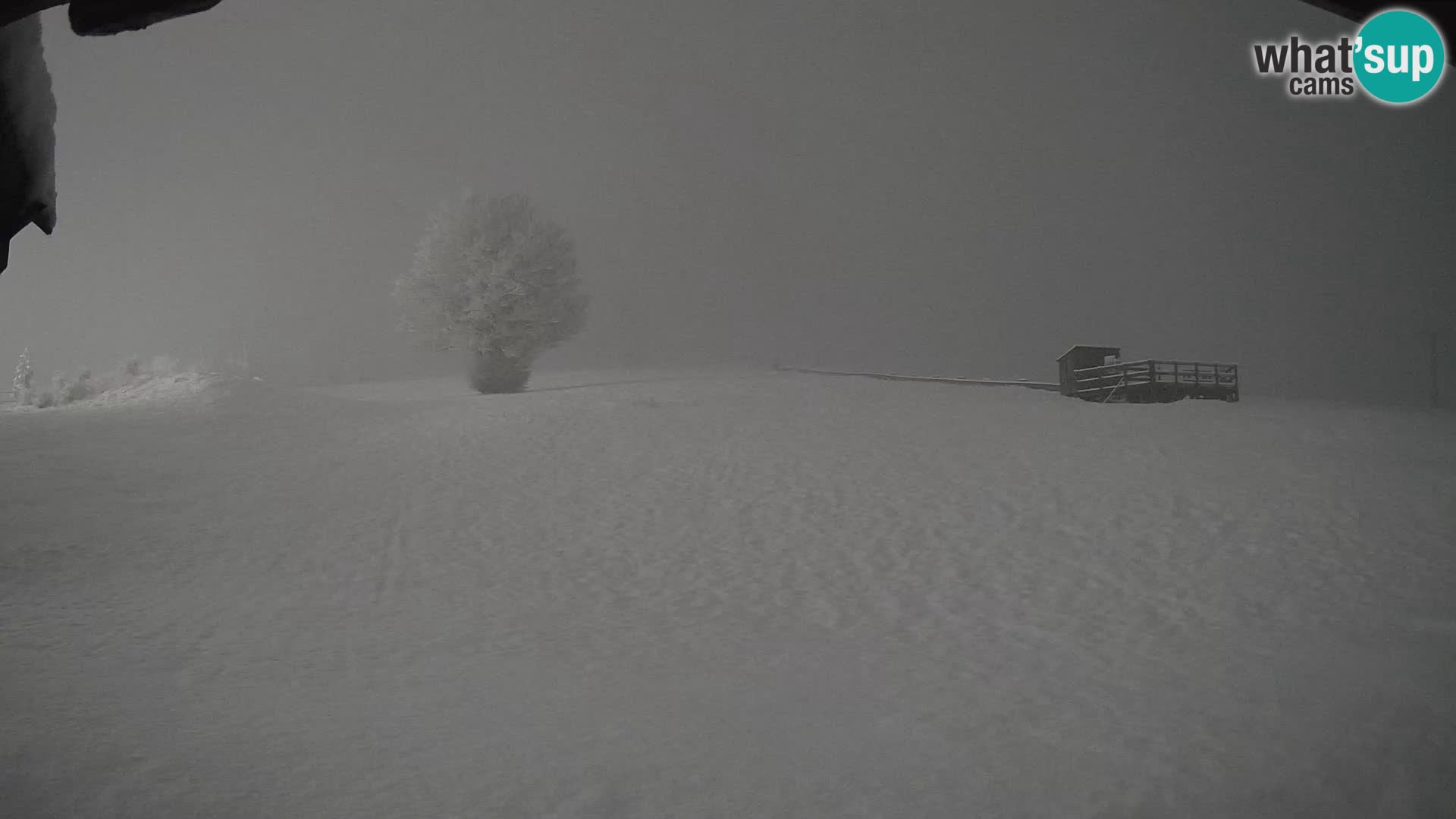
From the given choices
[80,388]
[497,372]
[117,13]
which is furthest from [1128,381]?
[80,388]

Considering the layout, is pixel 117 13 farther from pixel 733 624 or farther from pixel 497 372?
pixel 497 372

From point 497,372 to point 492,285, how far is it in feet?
14.7

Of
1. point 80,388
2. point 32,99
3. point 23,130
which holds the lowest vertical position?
point 80,388

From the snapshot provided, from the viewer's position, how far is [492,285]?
99.5 ft

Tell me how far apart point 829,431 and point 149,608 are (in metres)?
16.0

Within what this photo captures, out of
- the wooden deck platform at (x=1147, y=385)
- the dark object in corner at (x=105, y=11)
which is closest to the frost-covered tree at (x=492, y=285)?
the wooden deck platform at (x=1147, y=385)

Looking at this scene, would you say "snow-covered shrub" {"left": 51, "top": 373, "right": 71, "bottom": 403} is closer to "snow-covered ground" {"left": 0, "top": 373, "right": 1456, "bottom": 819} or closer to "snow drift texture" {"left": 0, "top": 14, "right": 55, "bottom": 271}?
"snow-covered ground" {"left": 0, "top": 373, "right": 1456, "bottom": 819}

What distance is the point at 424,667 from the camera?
27.2 feet

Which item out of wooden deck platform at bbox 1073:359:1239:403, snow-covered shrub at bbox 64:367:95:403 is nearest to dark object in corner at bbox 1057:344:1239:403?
wooden deck platform at bbox 1073:359:1239:403

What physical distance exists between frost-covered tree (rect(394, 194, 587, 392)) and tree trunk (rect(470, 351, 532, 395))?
50 millimetres

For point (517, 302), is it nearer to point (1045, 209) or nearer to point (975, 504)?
point (975, 504)

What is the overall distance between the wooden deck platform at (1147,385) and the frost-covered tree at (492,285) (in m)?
22.3

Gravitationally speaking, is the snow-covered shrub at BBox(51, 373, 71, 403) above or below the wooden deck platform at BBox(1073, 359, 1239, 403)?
above

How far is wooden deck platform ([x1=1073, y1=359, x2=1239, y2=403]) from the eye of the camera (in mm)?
25109
